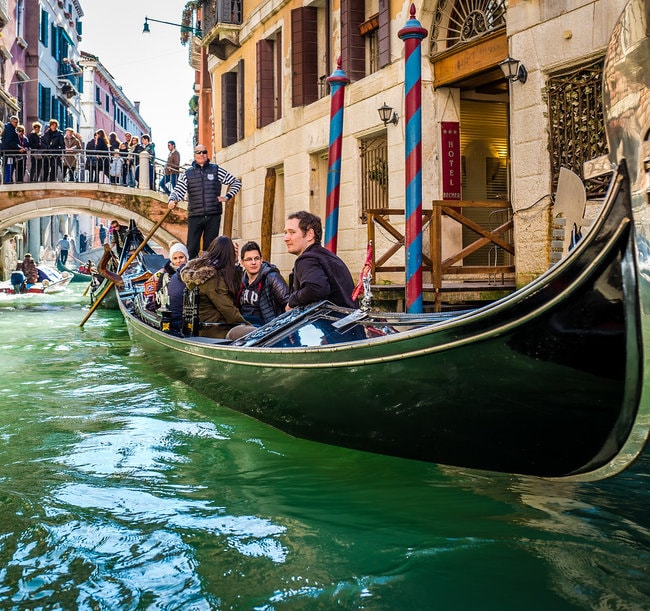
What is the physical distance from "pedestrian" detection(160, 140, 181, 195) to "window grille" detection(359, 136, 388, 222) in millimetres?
7346

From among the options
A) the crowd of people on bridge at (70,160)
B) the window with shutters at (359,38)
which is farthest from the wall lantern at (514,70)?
the crowd of people on bridge at (70,160)

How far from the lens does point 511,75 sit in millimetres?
6797

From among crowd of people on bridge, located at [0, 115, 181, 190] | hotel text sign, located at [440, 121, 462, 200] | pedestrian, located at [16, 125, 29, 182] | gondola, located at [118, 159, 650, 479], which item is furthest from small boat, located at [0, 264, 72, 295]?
gondola, located at [118, 159, 650, 479]

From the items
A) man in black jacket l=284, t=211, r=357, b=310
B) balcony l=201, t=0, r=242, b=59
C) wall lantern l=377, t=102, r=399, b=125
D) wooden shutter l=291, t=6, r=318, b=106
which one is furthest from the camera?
balcony l=201, t=0, r=242, b=59

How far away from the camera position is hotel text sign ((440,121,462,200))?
26.6ft

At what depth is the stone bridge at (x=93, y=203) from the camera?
15.4 metres

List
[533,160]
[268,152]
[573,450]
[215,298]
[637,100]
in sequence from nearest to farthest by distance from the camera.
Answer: [637,100]
[573,450]
[215,298]
[533,160]
[268,152]

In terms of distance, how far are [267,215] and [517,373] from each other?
9291 millimetres

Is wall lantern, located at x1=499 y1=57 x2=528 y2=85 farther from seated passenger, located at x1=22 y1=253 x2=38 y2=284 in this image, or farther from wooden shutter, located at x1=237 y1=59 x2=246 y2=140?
seated passenger, located at x1=22 y1=253 x2=38 y2=284

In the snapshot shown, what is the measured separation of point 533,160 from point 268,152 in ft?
19.8

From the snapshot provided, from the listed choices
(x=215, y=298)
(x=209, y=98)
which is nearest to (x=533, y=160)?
(x=215, y=298)

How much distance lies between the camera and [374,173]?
915 centimetres

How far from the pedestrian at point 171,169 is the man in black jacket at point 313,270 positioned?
40.7 ft

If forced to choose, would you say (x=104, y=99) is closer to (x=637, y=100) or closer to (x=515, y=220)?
(x=515, y=220)
